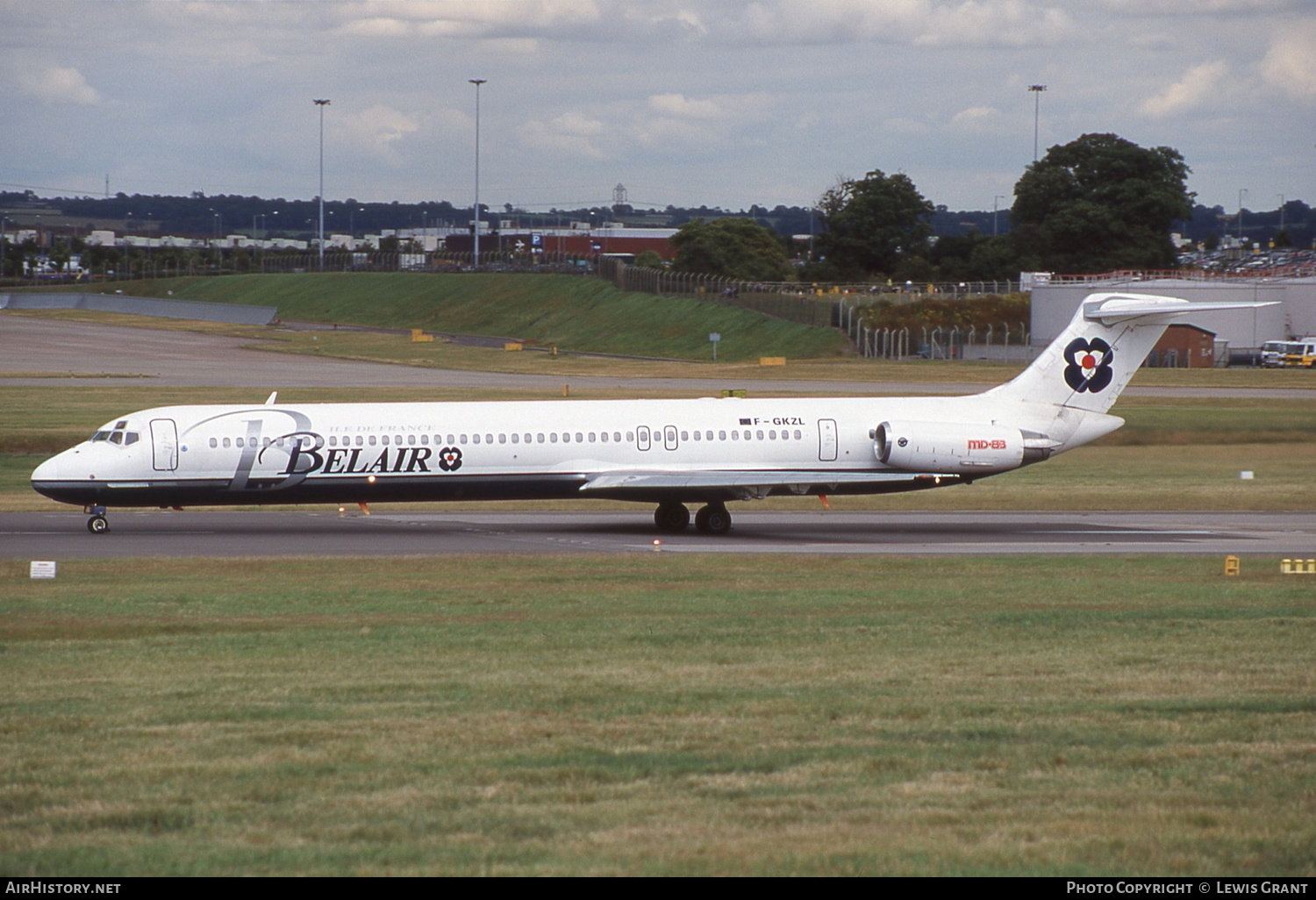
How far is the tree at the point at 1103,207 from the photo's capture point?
116 m

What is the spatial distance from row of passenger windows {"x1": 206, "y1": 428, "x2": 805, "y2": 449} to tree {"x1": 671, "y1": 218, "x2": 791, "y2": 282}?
321ft

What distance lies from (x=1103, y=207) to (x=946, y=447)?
93176 millimetres

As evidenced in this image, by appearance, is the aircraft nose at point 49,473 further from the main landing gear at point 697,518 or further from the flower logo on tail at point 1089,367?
the flower logo on tail at point 1089,367

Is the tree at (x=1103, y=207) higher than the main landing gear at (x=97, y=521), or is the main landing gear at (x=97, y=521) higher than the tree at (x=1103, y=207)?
the tree at (x=1103, y=207)

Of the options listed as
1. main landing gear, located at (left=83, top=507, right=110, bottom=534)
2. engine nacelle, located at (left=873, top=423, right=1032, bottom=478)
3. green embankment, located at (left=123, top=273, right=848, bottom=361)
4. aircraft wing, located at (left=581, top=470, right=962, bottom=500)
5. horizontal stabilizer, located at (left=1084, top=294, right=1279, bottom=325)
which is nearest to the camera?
aircraft wing, located at (left=581, top=470, right=962, bottom=500)

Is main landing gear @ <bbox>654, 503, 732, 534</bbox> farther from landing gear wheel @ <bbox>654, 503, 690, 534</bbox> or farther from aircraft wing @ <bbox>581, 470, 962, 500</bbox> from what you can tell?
aircraft wing @ <bbox>581, 470, 962, 500</bbox>

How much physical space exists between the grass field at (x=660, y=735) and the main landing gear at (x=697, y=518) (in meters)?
11.3

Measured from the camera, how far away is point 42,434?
50.0 metres

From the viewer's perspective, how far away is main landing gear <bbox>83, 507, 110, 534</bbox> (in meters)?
30.9

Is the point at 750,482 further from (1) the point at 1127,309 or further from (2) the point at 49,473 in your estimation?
(2) the point at 49,473

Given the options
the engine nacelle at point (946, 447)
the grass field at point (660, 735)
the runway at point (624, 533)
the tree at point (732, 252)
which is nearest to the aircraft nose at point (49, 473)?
the runway at point (624, 533)

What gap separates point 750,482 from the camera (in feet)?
101

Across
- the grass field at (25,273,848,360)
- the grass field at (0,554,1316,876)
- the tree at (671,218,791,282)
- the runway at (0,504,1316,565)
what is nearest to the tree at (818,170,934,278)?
the tree at (671,218,791,282)
